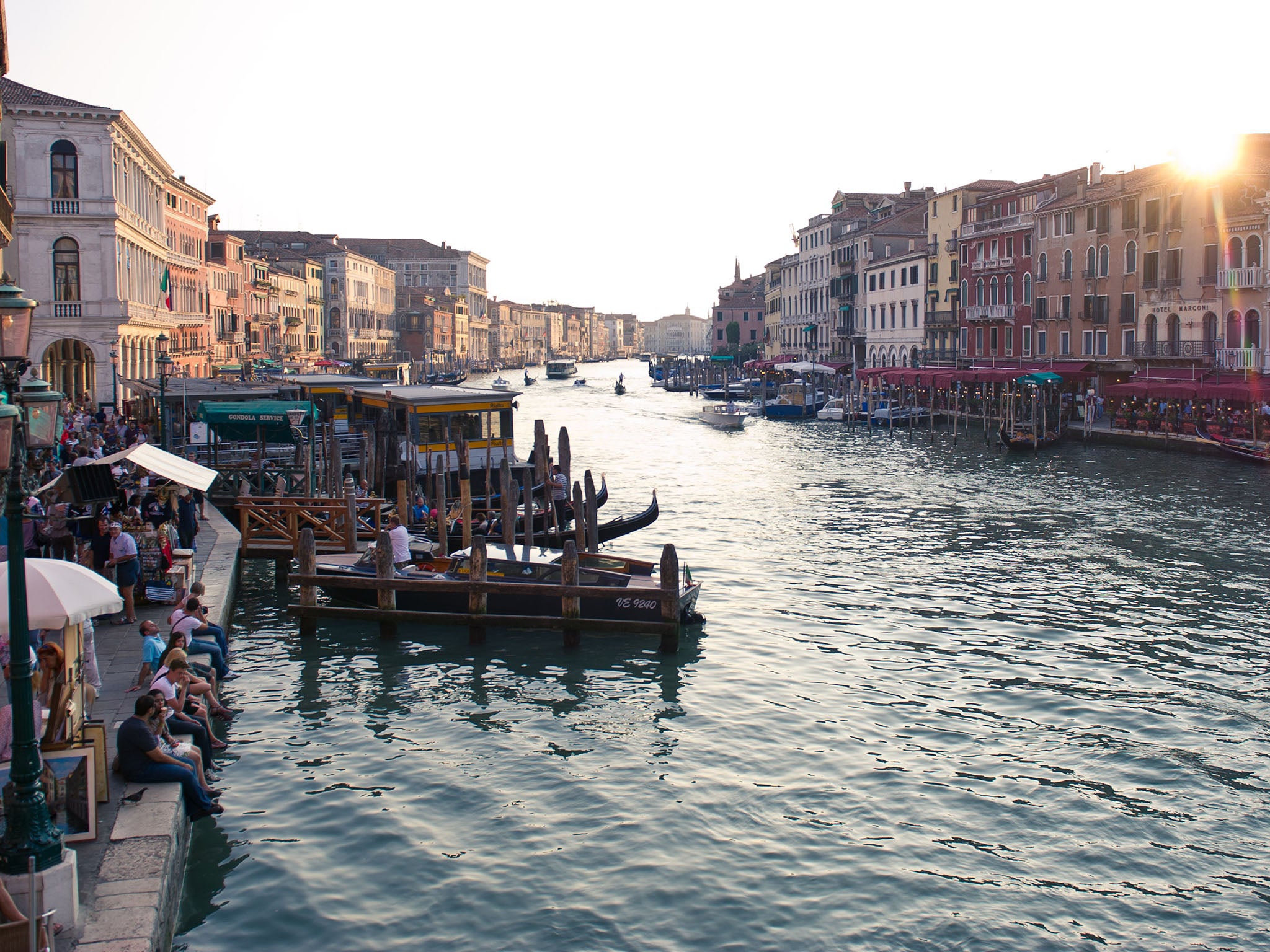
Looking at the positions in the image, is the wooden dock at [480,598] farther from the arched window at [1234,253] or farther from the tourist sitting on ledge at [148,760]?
the arched window at [1234,253]

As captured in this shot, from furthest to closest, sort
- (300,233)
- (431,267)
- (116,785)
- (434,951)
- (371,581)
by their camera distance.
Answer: (431,267) < (300,233) < (371,581) < (116,785) < (434,951)

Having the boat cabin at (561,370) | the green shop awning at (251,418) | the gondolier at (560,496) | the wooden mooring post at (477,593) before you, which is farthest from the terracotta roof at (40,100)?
the boat cabin at (561,370)

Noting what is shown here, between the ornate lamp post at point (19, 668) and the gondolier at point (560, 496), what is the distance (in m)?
17.2

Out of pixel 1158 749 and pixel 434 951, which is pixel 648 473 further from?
pixel 434 951

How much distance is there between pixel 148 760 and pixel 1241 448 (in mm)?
34902

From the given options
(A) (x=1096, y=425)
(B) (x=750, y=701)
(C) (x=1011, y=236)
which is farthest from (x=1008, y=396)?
(B) (x=750, y=701)

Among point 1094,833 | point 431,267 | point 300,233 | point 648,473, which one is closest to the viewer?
point 1094,833

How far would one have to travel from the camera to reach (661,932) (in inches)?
317

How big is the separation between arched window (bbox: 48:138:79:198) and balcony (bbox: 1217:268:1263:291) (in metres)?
37.8

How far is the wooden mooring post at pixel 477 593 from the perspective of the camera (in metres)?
14.7

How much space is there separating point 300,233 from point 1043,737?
104m

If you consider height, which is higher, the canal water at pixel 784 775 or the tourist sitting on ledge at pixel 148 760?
the tourist sitting on ledge at pixel 148 760

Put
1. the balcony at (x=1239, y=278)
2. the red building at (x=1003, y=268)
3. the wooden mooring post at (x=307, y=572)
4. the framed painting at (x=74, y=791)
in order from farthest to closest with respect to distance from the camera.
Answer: the red building at (x=1003, y=268), the balcony at (x=1239, y=278), the wooden mooring post at (x=307, y=572), the framed painting at (x=74, y=791)

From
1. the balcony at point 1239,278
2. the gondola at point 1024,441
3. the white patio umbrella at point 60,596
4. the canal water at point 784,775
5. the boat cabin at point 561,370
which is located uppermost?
the boat cabin at point 561,370
